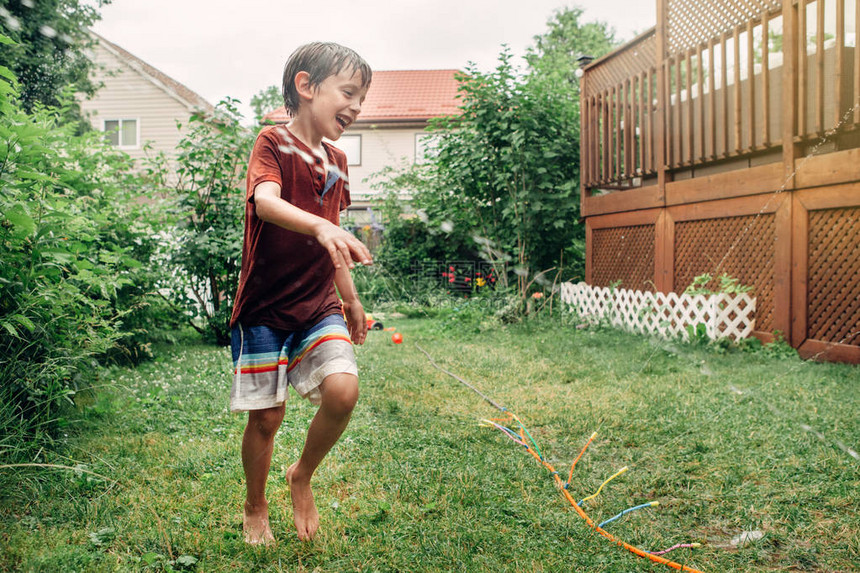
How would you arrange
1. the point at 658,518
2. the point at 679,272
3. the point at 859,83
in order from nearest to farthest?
1. the point at 658,518
2. the point at 859,83
3. the point at 679,272

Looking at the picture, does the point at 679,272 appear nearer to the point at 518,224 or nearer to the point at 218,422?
the point at 518,224

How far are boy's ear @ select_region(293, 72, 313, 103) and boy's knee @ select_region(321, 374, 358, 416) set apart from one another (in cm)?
83

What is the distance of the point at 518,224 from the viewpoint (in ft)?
26.8

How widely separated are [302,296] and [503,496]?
1.10m

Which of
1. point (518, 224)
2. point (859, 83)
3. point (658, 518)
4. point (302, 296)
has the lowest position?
point (658, 518)

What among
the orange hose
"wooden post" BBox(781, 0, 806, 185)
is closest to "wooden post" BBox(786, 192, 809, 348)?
"wooden post" BBox(781, 0, 806, 185)

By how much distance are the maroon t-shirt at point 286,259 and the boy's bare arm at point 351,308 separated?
0.24 ft

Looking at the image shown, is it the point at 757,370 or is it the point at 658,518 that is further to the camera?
the point at 757,370

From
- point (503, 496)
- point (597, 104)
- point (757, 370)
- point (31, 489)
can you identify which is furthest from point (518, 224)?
point (31, 489)

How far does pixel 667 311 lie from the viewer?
6.59 m

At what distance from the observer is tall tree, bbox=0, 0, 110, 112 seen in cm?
596

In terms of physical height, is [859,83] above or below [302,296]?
above

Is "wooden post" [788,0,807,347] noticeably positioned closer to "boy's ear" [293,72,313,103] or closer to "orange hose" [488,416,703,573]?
"orange hose" [488,416,703,573]

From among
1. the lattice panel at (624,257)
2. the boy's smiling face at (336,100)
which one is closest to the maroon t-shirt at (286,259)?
the boy's smiling face at (336,100)
